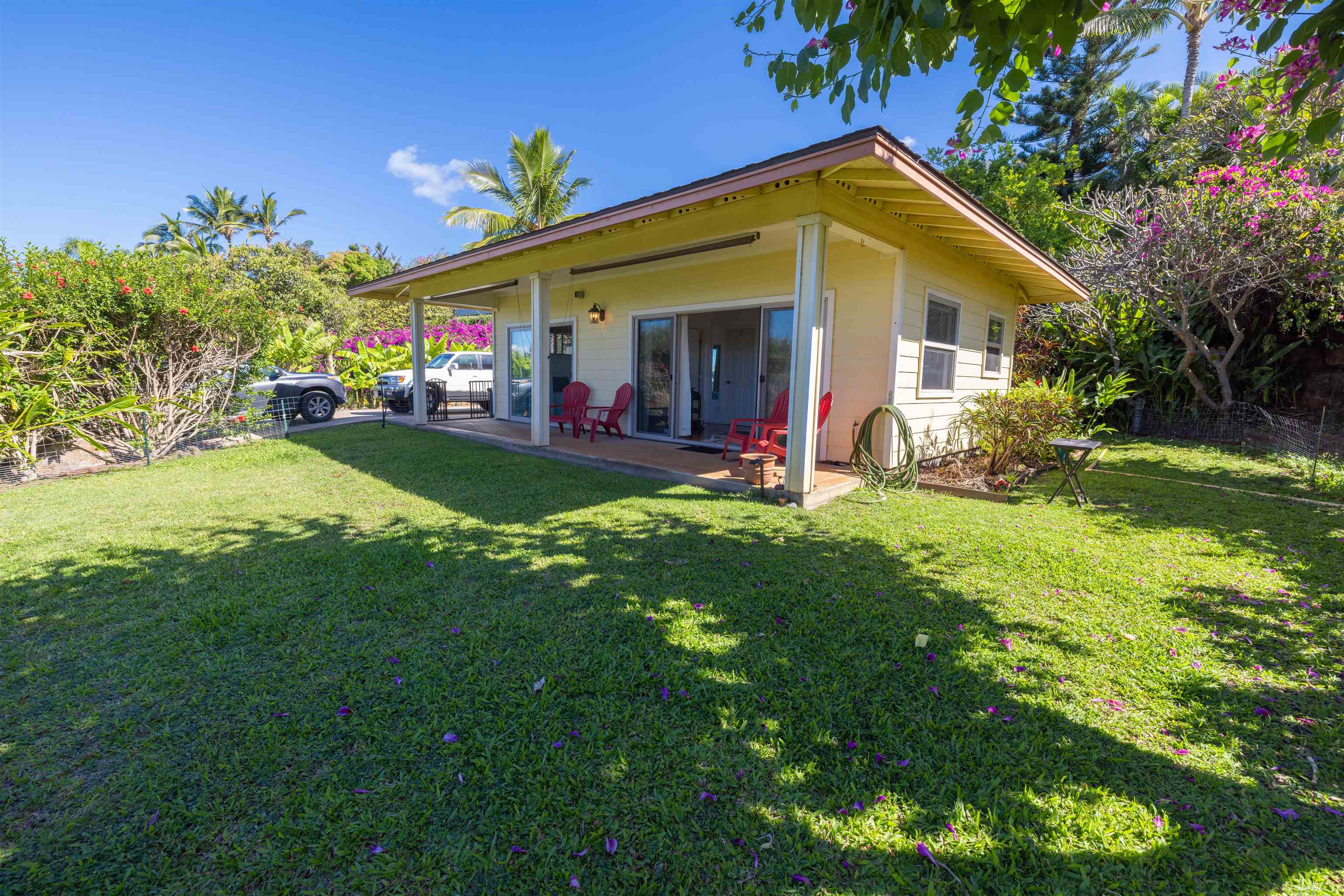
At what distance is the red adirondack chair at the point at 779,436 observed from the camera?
577cm

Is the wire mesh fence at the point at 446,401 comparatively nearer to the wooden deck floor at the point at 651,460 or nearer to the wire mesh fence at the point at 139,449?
the wooden deck floor at the point at 651,460

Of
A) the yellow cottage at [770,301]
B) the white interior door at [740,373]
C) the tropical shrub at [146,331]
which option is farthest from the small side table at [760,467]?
the tropical shrub at [146,331]

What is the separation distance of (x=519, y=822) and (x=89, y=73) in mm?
17256

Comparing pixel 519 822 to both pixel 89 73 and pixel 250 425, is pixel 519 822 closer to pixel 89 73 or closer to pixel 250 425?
pixel 250 425

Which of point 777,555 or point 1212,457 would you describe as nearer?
point 777,555

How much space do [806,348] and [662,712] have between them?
3366mm

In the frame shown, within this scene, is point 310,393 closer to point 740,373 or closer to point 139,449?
point 139,449

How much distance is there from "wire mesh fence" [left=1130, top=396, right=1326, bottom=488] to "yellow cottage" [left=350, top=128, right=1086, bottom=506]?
330 centimetres

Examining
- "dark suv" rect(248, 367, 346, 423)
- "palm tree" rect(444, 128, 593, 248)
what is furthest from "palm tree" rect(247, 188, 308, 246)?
"dark suv" rect(248, 367, 346, 423)

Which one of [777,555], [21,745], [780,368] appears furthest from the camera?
[780,368]

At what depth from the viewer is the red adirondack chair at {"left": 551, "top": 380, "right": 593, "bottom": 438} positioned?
28.8ft

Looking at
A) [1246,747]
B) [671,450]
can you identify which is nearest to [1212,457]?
[671,450]

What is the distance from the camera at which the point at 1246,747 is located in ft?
6.43

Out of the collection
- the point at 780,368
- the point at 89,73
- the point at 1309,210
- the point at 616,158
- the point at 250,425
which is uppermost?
the point at 616,158
